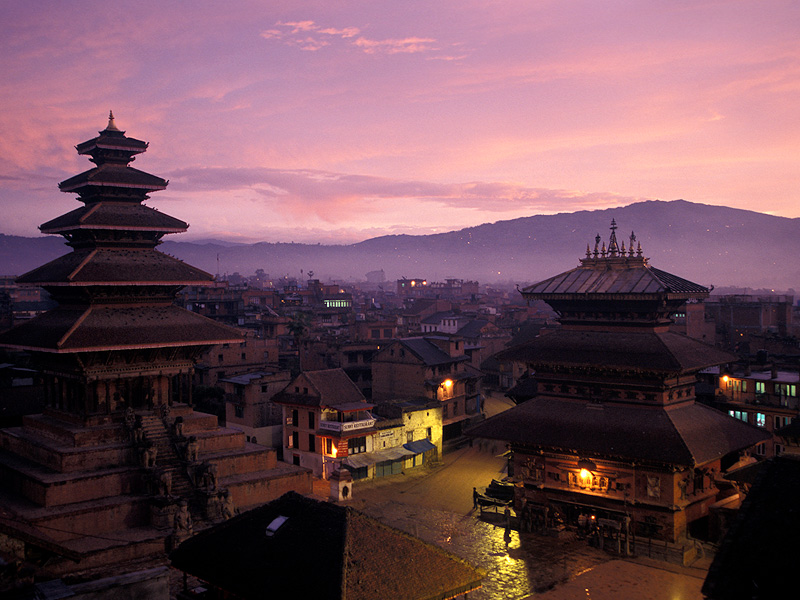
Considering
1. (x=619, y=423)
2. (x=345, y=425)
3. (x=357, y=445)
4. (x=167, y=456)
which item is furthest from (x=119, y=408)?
(x=619, y=423)

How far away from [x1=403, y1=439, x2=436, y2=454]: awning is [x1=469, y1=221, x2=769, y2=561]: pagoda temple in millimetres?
20092

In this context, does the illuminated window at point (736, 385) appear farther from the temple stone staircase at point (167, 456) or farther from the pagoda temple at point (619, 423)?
the temple stone staircase at point (167, 456)

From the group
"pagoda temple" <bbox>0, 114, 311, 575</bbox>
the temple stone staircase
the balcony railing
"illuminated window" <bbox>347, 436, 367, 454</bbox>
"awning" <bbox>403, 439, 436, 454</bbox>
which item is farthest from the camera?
"awning" <bbox>403, 439, 436, 454</bbox>

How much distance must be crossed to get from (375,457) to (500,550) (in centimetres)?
2112

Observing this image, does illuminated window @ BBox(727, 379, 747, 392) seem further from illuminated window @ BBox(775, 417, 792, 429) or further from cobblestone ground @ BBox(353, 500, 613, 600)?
cobblestone ground @ BBox(353, 500, 613, 600)

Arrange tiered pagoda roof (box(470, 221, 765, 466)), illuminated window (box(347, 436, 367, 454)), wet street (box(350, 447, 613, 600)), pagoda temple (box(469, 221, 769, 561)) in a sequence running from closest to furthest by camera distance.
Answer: wet street (box(350, 447, 613, 600)) → pagoda temple (box(469, 221, 769, 561)) → tiered pagoda roof (box(470, 221, 765, 466)) → illuminated window (box(347, 436, 367, 454))

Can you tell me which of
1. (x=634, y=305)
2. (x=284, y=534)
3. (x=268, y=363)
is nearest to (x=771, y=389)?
(x=634, y=305)

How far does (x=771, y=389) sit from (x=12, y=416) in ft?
172

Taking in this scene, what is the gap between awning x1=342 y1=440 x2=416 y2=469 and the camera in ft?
162

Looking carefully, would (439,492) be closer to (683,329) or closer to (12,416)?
(12,416)

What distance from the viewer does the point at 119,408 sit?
36656mm

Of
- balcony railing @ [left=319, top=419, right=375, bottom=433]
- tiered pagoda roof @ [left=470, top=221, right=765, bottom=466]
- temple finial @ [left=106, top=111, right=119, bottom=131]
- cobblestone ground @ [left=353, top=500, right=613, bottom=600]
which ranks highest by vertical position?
temple finial @ [left=106, top=111, right=119, bottom=131]

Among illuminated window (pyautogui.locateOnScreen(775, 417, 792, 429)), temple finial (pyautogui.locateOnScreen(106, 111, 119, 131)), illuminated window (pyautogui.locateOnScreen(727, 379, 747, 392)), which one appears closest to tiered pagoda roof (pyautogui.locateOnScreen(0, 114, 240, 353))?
temple finial (pyautogui.locateOnScreen(106, 111, 119, 131))

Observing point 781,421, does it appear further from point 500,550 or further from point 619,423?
point 500,550
